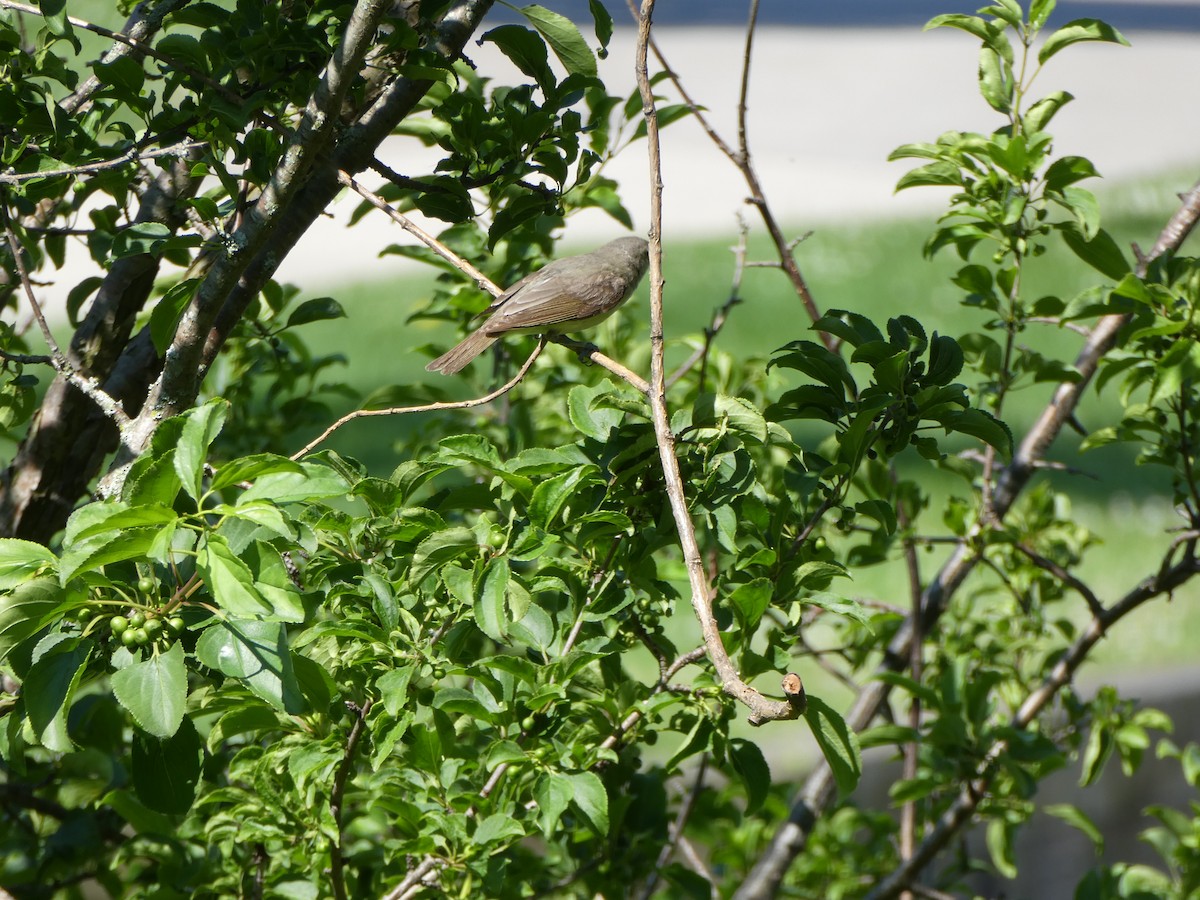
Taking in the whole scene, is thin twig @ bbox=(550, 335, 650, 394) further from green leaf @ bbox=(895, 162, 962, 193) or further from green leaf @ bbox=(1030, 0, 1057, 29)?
green leaf @ bbox=(1030, 0, 1057, 29)

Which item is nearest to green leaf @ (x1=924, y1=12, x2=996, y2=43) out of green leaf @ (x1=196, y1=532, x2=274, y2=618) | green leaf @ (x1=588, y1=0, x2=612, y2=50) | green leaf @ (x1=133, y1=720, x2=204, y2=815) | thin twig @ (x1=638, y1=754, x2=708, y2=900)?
green leaf @ (x1=588, y1=0, x2=612, y2=50)

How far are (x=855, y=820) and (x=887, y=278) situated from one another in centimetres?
722

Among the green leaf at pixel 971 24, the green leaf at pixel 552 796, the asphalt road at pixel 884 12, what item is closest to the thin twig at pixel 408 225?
the green leaf at pixel 552 796

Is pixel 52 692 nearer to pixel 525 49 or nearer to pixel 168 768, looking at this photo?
pixel 168 768

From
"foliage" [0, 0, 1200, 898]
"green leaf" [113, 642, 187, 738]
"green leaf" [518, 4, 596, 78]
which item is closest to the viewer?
"green leaf" [113, 642, 187, 738]

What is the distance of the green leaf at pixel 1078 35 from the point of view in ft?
Answer: 8.11

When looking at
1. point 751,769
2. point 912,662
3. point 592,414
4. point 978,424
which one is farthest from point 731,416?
point 912,662

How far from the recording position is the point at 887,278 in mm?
9789

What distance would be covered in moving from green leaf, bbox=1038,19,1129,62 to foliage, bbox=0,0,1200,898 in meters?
0.01

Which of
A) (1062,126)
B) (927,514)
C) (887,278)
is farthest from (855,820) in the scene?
(1062,126)

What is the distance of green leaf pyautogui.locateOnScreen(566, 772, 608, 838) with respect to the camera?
66.6 inches

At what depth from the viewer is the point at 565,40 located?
2006mm

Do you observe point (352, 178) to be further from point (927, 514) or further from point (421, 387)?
point (927, 514)

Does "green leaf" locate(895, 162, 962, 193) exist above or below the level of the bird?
above
